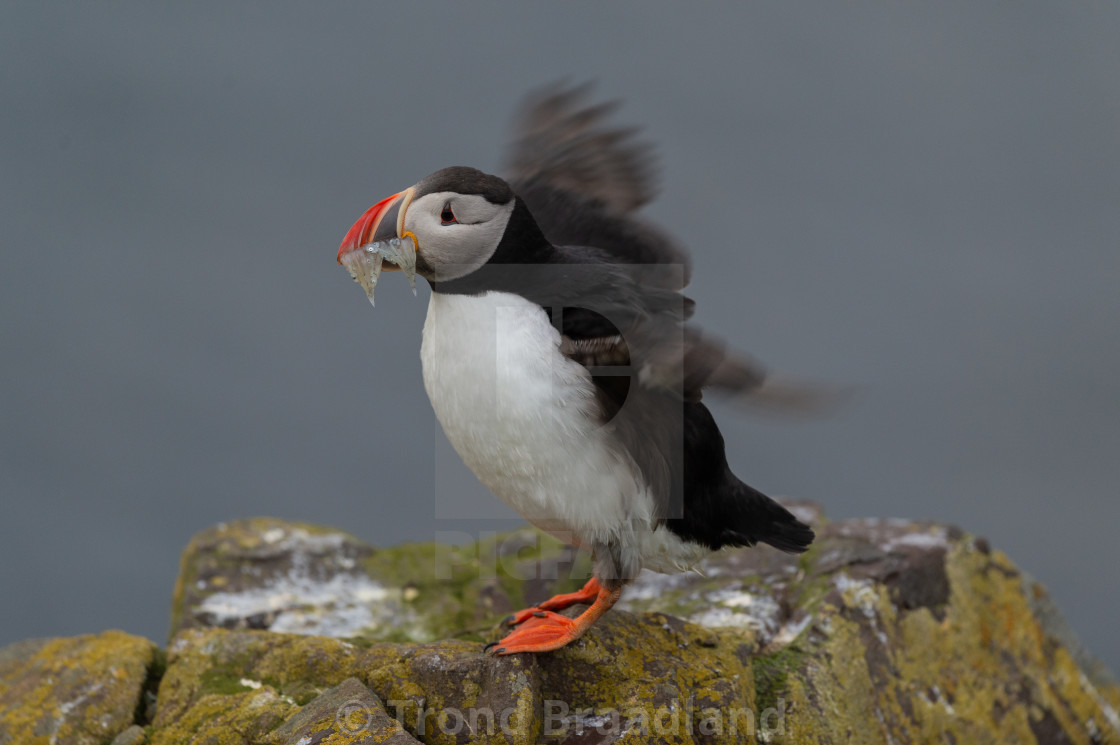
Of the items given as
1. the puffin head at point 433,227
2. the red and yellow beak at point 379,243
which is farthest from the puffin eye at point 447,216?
the red and yellow beak at point 379,243

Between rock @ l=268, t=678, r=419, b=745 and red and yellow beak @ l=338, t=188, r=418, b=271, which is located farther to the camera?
red and yellow beak @ l=338, t=188, r=418, b=271

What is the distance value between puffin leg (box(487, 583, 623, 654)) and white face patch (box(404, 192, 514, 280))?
1.25 meters

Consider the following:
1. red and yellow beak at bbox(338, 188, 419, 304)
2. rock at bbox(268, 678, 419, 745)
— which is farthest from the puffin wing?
rock at bbox(268, 678, 419, 745)

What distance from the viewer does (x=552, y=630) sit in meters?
3.72

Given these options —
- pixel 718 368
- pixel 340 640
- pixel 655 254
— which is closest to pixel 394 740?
pixel 340 640

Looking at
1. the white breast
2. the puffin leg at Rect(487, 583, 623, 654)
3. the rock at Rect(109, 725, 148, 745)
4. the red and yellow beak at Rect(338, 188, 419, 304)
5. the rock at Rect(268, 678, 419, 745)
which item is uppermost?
the red and yellow beak at Rect(338, 188, 419, 304)

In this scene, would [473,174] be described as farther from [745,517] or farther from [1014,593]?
[1014,593]

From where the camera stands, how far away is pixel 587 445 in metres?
3.48

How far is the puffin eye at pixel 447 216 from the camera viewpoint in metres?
3.39

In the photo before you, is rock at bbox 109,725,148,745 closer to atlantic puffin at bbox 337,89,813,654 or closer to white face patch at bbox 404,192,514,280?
atlantic puffin at bbox 337,89,813,654

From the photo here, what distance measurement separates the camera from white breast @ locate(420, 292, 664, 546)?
133 inches

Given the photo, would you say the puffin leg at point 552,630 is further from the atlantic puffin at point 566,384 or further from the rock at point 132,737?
the rock at point 132,737

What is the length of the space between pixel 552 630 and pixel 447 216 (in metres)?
1.47

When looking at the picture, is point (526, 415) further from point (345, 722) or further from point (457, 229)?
point (345, 722)
